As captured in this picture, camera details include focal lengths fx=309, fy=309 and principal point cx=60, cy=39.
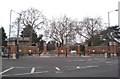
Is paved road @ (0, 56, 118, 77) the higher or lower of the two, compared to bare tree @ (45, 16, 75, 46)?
lower

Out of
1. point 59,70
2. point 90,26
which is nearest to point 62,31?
point 90,26

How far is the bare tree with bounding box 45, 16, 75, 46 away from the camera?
98250 millimetres

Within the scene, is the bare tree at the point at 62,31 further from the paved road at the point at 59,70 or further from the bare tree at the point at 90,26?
the paved road at the point at 59,70

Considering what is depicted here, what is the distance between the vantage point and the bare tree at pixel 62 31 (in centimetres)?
9825

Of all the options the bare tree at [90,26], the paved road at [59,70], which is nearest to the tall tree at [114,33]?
the bare tree at [90,26]

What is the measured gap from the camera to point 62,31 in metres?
98.4

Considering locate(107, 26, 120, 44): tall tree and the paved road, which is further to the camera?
locate(107, 26, 120, 44): tall tree

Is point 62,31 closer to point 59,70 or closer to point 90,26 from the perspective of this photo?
point 90,26

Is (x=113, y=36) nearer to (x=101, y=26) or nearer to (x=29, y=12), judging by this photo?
(x=101, y=26)

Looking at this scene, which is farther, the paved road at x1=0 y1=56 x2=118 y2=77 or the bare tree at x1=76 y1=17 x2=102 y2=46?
the bare tree at x1=76 y1=17 x2=102 y2=46

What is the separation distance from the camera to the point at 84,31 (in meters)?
104

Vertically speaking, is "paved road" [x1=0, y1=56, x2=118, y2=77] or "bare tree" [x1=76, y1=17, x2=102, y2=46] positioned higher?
"bare tree" [x1=76, y1=17, x2=102, y2=46]

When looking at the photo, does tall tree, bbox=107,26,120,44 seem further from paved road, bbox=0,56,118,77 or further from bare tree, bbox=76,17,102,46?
paved road, bbox=0,56,118,77

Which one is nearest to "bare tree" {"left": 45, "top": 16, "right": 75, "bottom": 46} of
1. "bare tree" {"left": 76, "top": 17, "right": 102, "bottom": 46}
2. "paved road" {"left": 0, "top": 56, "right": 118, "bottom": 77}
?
"bare tree" {"left": 76, "top": 17, "right": 102, "bottom": 46}
